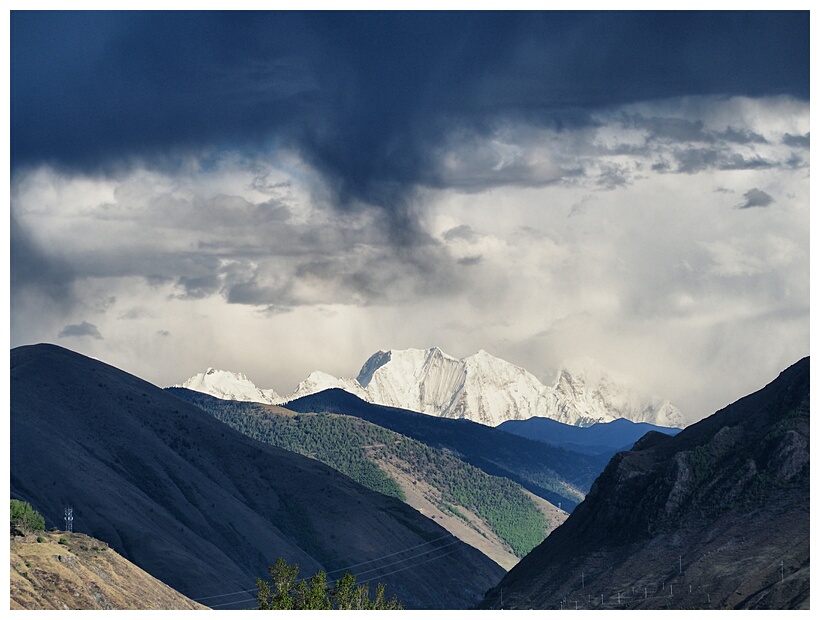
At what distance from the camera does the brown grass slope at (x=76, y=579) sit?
140 metres

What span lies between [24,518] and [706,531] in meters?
98.3

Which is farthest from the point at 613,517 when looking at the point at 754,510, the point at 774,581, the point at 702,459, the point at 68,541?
the point at 68,541

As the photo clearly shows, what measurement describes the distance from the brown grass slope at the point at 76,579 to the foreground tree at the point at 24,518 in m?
4.95

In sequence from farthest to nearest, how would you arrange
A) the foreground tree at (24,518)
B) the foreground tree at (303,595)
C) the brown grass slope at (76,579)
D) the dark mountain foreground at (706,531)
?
the foreground tree at (24,518)
the dark mountain foreground at (706,531)
the brown grass slope at (76,579)
the foreground tree at (303,595)

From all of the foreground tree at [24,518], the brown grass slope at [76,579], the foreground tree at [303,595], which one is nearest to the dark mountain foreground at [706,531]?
the foreground tree at [303,595]

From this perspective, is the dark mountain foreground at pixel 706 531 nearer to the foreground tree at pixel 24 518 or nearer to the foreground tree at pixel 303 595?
the foreground tree at pixel 303 595

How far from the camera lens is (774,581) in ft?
472

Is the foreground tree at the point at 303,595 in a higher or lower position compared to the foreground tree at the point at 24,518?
lower

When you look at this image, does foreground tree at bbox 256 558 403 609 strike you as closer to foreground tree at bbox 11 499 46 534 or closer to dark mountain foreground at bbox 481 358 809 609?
dark mountain foreground at bbox 481 358 809 609

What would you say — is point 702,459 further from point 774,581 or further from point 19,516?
point 19,516

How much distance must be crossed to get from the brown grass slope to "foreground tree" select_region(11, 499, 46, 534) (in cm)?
495

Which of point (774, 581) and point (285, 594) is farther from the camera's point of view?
point (774, 581)
